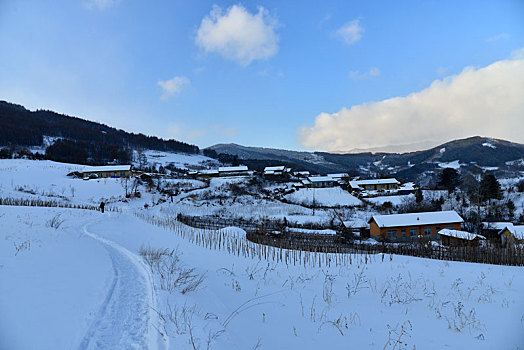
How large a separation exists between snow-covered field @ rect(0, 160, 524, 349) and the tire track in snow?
16 mm

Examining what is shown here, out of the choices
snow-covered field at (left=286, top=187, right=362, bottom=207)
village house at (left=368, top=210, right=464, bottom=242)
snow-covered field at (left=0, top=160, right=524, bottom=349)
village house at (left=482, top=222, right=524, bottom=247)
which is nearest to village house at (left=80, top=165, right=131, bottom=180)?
snow-covered field at (left=286, top=187, right=362, bottom=207)

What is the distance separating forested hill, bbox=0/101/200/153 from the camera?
321 ft

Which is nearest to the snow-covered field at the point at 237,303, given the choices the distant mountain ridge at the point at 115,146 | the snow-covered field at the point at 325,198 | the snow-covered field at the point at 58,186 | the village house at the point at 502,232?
the village house at the point at 502,232

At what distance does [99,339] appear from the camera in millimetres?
3041

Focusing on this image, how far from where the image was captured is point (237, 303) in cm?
471

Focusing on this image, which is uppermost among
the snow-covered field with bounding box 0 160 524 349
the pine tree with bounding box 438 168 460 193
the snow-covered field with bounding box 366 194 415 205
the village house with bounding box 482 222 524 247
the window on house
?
the pine tree with bounding box 438 168 460 193

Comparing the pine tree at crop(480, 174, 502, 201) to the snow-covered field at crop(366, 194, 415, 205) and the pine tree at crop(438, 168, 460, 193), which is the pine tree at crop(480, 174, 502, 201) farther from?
the pine tree at crop(438, 168, 460, 193)

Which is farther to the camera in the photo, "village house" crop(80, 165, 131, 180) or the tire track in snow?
"village house" crop(80, 165, 131, 180)

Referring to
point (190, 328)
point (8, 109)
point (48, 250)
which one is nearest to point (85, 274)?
point (48, 250)

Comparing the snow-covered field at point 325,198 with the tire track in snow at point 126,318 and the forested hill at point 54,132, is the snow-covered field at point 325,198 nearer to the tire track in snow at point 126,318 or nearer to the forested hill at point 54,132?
the tire track in snow at point 126,318

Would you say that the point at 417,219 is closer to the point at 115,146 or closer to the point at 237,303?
the point at 237,303

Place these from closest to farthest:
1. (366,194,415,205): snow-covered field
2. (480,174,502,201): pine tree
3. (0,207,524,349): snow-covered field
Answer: (0,207,524,349): snow-covered field
(480,174,502,201): pine tree
(366,194,415,205): snow-covered field

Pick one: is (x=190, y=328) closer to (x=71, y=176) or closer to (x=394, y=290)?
(x=394, y=290)

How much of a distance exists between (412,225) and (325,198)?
72.8ft
